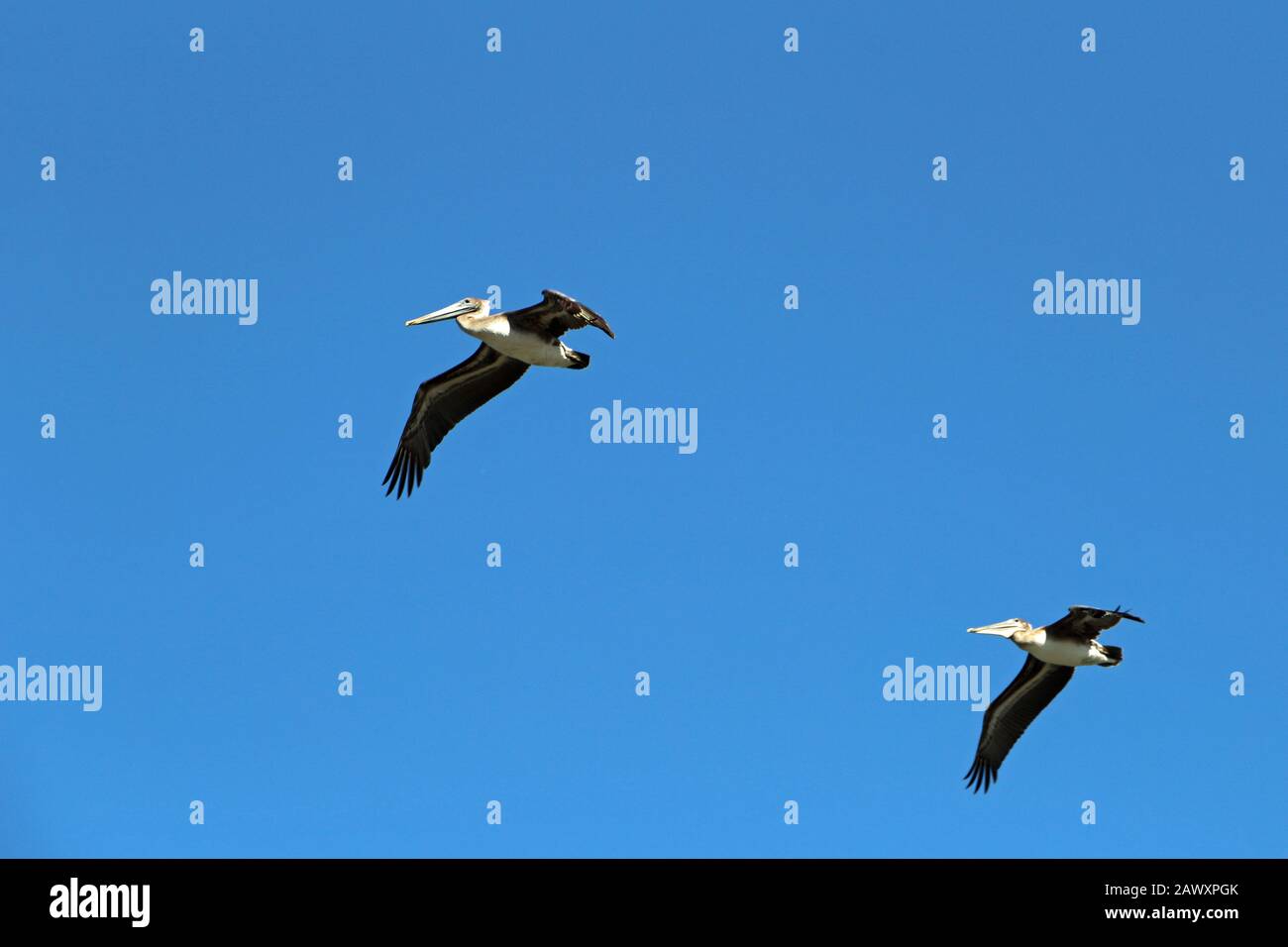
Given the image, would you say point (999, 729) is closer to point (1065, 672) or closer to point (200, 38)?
point (1065, 672)

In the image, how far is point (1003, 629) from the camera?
27047mm

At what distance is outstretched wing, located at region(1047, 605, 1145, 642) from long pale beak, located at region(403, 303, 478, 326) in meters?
9.01

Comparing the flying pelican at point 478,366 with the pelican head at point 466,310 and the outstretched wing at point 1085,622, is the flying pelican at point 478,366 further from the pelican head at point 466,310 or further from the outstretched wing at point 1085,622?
the outstretched wing at point 1085,622

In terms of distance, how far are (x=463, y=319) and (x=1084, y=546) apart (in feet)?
33.6

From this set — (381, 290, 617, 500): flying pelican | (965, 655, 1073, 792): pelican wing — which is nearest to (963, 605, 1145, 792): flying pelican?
(965, 655, 1073, 792): pelican wing

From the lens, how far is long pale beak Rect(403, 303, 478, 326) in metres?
24.5

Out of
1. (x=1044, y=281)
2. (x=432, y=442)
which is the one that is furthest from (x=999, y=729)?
(x=432, y=442)

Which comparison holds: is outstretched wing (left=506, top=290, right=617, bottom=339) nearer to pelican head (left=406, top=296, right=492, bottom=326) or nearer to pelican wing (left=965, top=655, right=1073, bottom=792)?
pelican head (left=406, top=296, right=492, bottom=326)

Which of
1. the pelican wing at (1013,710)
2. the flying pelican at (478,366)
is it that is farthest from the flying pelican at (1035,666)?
the flying pelican at (478,366)

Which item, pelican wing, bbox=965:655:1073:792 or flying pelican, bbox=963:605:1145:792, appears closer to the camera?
flying pelican, bbox=963:605:1145:792

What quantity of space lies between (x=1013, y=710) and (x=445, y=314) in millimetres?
10676

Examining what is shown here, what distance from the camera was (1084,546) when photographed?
1107 inches

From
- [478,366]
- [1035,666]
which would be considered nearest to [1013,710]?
[1035,666]

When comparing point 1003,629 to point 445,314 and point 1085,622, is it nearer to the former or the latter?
point 1085,622
